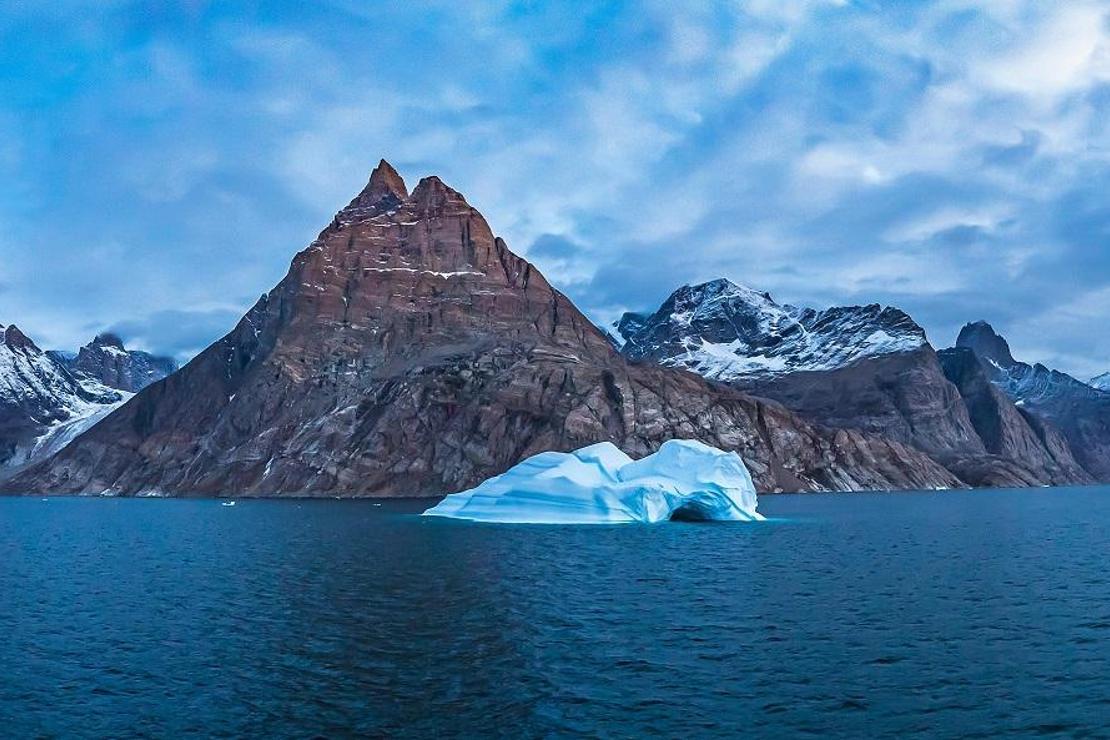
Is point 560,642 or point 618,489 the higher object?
point 618,489

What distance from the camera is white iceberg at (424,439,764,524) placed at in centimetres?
8688

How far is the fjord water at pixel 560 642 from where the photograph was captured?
75.3 ft

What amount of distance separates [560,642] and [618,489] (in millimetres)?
56264

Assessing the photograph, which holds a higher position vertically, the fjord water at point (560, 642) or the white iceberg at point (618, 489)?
the white iceberg at point (618, 489)

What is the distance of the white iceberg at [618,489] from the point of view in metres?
86.9

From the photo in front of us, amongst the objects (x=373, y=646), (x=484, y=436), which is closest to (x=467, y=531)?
(x=373, y=646)

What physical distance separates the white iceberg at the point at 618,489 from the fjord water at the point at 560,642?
75.5ft

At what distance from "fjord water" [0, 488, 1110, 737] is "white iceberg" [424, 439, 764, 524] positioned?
23.0 m

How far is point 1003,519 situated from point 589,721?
90.3 metres

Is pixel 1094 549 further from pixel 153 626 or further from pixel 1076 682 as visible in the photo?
pixel 153 626

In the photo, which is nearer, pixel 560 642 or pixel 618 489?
pixel 560 642

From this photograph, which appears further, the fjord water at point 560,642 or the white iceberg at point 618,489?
the white iceberg at point 618,489

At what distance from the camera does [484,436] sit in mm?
193000

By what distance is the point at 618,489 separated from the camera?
87.1 meters
